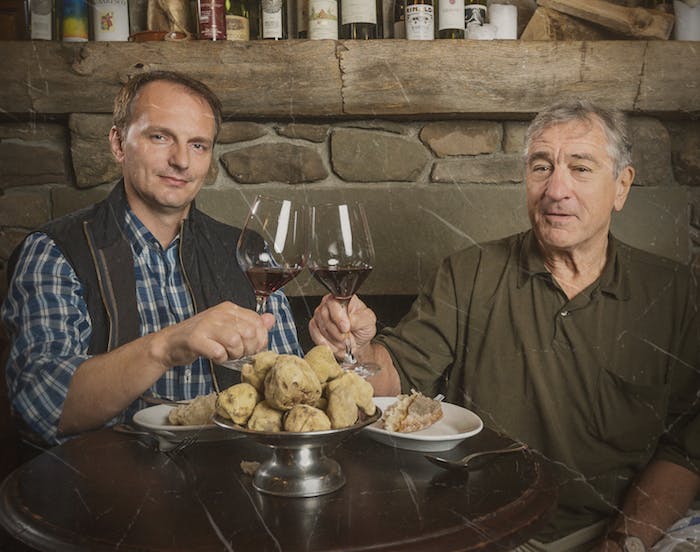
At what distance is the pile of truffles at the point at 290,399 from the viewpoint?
744 mm

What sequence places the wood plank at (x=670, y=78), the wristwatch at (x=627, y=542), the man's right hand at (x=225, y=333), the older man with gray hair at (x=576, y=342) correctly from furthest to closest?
the wood plank at (x=670, y=78)
the older man with gray hair at (x=576, y=342)
the wristwatch at (x=627, y=542)
the man's right hand at (x=225, y=333)

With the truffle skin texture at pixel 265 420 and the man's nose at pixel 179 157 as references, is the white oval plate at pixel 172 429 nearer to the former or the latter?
the truffle skin texture at pixel 265 420

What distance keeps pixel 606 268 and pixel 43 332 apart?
101cm

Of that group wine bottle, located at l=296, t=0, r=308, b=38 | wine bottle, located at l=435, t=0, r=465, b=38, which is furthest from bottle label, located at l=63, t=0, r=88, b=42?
wine bottle, located at l=435, t=0, r=465, b=38

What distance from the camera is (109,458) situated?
91 centimetres

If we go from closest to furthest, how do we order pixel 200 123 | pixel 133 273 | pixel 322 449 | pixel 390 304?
pixel 322 449, pixel 133 273, pixel 200 123, pixel 390 304

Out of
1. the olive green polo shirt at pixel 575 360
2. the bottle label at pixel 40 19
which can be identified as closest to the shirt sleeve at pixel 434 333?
the olive green polo shirt at pixel 575 360

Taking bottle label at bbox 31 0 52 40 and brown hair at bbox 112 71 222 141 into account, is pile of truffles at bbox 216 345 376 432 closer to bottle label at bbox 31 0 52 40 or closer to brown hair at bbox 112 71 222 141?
brown hair at bbox 112 71 222 141

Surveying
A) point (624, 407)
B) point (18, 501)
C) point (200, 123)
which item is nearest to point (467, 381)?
point (624, 407)

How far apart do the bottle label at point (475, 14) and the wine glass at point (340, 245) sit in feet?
3.47

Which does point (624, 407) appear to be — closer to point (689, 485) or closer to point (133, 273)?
point (689, 485)

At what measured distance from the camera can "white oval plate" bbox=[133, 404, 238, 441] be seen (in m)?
0.93

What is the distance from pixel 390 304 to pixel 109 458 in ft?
3.94

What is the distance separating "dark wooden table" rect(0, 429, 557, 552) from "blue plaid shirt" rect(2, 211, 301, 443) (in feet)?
0.73
